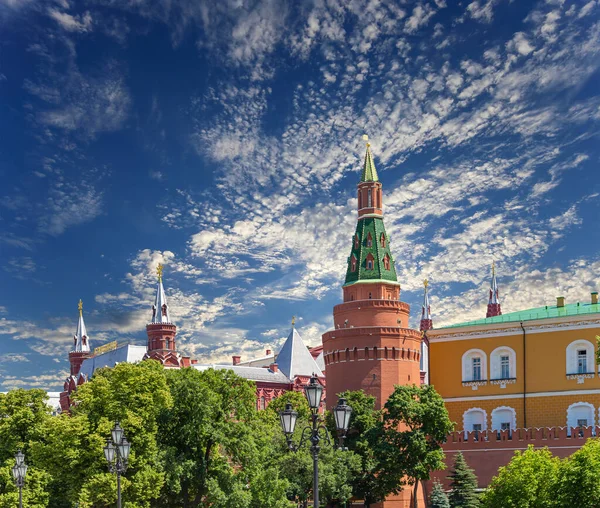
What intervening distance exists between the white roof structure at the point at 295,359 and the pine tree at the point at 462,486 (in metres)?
44.2

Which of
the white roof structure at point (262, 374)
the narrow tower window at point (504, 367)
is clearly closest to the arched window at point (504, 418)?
the narrow tower window at point (504, 367)

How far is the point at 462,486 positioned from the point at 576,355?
36.8 ft

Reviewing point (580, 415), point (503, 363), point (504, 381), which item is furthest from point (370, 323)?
point (580, 415)

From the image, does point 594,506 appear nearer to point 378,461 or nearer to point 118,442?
point 378,461

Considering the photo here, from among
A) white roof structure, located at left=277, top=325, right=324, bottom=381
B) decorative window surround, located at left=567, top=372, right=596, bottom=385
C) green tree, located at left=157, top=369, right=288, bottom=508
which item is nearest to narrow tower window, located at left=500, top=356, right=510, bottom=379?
decorative window surround, located at left=567, top=372, right=596, bottom=385

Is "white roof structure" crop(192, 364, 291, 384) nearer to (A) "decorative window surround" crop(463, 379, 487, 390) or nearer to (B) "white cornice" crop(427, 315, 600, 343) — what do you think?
(B) "white cornice" crop(427, 315, 600, 343)

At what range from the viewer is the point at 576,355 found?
2085 inches

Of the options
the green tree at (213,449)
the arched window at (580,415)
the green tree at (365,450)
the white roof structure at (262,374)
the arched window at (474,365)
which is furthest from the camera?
the white roof structure at (262,374)

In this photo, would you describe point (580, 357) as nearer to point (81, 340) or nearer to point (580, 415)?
point (580, 415)

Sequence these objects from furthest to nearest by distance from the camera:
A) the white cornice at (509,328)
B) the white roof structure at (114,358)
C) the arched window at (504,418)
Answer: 1. the white roof structure at (114,358)
2. the arched window at (504,418)
3. the white cornice at (509,328)

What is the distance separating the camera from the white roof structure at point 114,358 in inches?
3903

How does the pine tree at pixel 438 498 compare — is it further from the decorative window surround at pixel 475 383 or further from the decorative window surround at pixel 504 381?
the decorative window surround at pixel 504 381

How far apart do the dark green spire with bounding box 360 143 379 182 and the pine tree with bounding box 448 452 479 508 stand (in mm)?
22131

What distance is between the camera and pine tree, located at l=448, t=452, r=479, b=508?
160 ft
